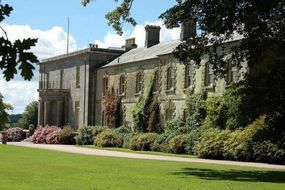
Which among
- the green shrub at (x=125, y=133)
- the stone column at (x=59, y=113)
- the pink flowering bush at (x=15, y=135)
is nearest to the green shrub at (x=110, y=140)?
the green shrub at (x=125, y=133)

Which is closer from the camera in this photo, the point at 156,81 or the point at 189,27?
the point at 189,27

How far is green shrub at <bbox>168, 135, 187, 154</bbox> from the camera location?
35562mm

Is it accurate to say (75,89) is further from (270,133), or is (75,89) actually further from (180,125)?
(270,133)

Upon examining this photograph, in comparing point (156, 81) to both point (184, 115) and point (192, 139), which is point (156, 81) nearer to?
point (184, 115)

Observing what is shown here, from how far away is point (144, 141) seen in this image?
39.6 meters

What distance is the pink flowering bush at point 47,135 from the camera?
2095 inches

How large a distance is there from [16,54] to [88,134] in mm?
47192

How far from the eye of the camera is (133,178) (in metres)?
16.6

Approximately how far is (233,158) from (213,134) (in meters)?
2.83

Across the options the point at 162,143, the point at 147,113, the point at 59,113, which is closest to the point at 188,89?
the point at 162,143

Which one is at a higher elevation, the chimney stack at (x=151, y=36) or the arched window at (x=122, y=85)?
the chimney stack at (x=151, y=36)

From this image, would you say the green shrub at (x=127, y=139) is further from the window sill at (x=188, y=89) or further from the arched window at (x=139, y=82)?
the window sill at (x=188, y=89)

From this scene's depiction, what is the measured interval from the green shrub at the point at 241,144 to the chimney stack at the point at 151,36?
77.4ft

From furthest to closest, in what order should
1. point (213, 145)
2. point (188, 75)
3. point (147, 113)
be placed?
point (147, 113), point (188, 75), point (213, 145)
